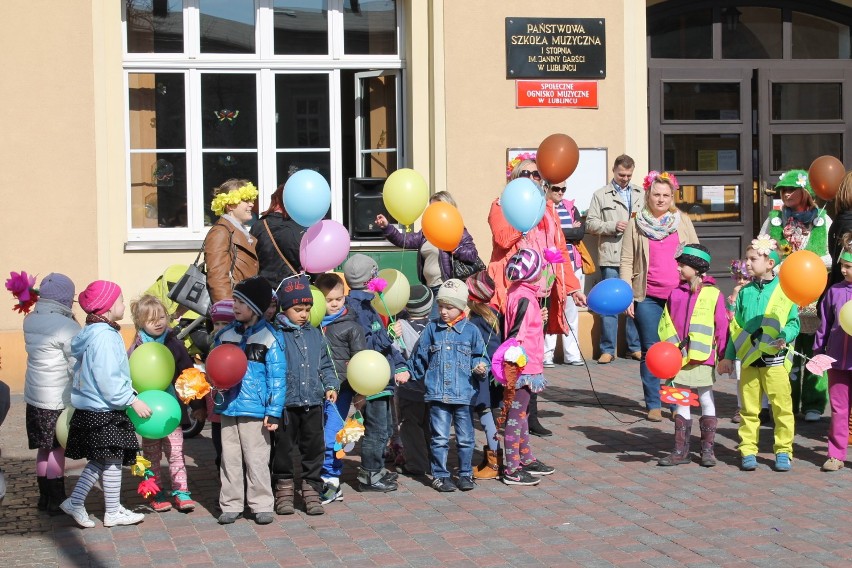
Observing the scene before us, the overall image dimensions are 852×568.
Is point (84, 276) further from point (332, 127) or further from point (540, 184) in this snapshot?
point (540, 184)

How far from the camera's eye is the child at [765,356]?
832 cm

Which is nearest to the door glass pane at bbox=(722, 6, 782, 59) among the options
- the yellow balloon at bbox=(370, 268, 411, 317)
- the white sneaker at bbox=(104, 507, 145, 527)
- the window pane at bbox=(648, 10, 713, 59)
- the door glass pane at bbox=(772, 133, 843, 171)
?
the window pane at bbox=(648, 10, 713, 59)

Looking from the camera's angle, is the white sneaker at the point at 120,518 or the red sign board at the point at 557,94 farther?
the red sign board at the point at 557,94

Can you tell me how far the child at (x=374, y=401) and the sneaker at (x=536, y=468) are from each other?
2.81 feet

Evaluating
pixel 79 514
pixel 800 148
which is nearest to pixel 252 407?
pixel 79 514

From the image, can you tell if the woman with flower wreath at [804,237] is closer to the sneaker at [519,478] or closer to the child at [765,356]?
the child at [765,356]

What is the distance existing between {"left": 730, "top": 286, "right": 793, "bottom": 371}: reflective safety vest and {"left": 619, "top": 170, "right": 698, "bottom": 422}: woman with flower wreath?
157 centimetres

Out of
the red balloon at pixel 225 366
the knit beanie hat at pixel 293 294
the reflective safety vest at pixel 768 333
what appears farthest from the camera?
the reflective safety vest at pixel 768 333

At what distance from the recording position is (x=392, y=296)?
27.0 feet

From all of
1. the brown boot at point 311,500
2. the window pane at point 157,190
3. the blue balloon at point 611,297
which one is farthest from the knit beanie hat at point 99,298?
the window pane at point 157,190

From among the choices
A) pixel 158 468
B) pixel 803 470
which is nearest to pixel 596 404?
pixel 803 470

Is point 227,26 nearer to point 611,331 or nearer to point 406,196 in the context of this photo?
point 406,196

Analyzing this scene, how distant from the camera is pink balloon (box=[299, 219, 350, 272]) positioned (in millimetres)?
7898

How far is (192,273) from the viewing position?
8875mm
